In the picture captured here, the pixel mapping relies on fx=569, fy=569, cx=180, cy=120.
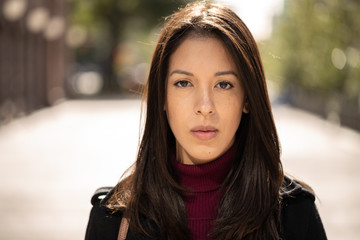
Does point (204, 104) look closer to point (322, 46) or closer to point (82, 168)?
point (82, 168)

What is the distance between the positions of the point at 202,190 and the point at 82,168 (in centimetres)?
→ 868

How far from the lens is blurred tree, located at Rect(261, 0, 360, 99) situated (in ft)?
68.4

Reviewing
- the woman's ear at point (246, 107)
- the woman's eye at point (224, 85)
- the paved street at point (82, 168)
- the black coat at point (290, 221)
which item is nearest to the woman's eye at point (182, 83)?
the woman's eye at point (224, 85)

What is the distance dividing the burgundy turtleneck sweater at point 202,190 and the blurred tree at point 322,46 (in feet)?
53.6

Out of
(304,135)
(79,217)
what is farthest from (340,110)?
(79,217)

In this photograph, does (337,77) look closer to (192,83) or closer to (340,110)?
(340,110)

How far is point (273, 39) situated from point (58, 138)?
2515cm

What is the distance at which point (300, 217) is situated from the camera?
6.86 feet

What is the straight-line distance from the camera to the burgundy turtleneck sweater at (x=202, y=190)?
2.13 m

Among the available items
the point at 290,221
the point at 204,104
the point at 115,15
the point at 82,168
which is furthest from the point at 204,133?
the point at 115,15

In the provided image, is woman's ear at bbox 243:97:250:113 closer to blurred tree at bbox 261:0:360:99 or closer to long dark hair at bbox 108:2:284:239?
long dark hair at bbox 108:2:284:239

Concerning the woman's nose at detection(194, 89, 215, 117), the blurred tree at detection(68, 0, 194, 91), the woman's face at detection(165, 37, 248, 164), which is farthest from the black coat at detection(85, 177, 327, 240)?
the blurred tree at detection(68, 0, 194, 91)

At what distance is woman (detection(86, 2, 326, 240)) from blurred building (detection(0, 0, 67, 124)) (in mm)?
16405

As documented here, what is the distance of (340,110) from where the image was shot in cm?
2102
